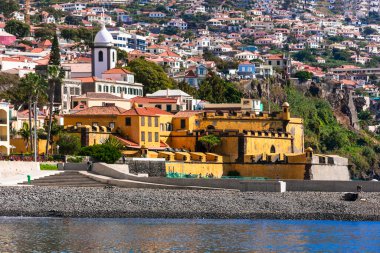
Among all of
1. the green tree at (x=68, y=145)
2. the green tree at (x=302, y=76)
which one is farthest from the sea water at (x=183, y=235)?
the green tree at (x=302, y=76)

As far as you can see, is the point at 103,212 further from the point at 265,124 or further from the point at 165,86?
the point at 165,86

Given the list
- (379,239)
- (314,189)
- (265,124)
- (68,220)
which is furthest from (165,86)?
(379,239)

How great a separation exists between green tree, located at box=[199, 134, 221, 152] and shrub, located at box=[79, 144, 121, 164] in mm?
7475

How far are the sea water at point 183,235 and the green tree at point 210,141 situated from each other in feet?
62.8

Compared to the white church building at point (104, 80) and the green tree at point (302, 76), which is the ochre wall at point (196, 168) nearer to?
the white church building at point (104, 80)

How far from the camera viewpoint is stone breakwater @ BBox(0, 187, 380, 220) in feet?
212

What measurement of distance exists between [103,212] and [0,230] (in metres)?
8.11

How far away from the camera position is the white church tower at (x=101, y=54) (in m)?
113

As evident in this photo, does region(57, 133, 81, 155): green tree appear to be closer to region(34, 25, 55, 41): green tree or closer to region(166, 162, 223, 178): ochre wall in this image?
region(166, 162, 223, 178): ochre wall

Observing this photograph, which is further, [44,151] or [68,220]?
[44,151]

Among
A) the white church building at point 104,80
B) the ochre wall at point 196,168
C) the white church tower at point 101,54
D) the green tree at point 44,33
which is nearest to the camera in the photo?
the ochre wall at point 196,168

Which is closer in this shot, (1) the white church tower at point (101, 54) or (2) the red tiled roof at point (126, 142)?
(2) the red tiled roof at point (126, 142)

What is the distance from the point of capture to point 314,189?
70.9m

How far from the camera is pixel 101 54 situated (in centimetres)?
11394
